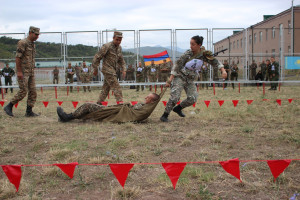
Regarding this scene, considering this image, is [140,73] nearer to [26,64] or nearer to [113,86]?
[113,86]

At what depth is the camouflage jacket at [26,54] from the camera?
21.0 feet

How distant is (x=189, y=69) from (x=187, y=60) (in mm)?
184

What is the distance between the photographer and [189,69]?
19.0ft

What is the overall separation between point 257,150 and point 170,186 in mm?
1716

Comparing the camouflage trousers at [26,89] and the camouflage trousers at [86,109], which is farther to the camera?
the camouflage trousers at [26,89]

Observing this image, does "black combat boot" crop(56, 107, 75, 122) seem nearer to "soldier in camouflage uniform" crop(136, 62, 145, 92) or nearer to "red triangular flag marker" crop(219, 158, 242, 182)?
"red triangular flag marker" crop(219, 158, 242, 182)

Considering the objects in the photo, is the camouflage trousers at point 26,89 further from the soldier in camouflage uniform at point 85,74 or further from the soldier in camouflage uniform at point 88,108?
the soldier in camouflage uniform at point 85,74

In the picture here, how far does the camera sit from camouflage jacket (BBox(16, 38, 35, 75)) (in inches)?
253

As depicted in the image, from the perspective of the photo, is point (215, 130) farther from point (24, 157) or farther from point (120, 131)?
point (24, 157)

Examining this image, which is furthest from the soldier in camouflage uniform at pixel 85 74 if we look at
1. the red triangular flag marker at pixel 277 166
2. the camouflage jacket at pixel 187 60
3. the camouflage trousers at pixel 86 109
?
the red triangular flag marker at pixel 277 166

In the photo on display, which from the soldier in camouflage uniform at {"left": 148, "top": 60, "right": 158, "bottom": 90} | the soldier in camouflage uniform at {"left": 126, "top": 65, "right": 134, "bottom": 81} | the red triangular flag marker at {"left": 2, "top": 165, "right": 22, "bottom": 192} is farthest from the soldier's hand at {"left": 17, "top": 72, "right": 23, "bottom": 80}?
the soldier in camouflage uniform at {"left": 126, "top": 65, "right": 134, "bottom": 81}

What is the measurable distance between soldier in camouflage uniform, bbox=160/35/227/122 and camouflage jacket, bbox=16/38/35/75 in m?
3.26

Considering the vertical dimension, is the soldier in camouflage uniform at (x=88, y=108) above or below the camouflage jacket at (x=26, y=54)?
below

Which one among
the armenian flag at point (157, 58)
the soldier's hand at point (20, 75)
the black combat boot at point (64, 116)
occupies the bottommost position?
the black combat boot at point (64, 116)
